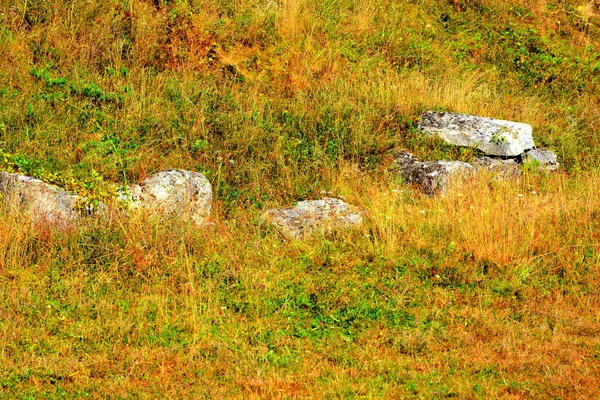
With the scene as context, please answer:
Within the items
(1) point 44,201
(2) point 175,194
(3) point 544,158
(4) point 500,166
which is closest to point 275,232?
(2) point 175,194

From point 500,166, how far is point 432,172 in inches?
57.9

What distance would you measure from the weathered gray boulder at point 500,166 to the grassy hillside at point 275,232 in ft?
1.03

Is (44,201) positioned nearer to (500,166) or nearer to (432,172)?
(432,172)

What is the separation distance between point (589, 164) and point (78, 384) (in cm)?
926

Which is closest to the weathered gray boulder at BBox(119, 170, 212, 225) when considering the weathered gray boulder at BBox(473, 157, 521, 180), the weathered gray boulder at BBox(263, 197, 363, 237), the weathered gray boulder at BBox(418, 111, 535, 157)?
the weathered gray boulder at BBox(263, 197, 363, 237)

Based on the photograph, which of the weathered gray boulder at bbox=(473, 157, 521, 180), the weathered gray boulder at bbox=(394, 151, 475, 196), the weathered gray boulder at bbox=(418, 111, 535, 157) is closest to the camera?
the weathered gray boulder at bbox=(394, 151, 475, 196)

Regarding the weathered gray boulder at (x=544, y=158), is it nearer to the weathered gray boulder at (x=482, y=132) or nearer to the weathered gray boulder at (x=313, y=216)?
the weathered gray boulder at (x=482, y=132)

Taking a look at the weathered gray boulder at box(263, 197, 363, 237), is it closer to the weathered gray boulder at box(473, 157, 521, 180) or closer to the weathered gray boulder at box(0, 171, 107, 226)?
the weathered gray boulder at box(0, 171, 107, 226)

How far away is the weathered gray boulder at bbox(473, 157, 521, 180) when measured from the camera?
10992 millimetres

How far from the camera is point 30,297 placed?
6.71 metres

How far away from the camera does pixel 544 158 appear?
1198cm

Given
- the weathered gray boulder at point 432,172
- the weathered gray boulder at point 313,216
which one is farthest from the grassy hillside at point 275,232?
the weathered gray boulder at point 432,172

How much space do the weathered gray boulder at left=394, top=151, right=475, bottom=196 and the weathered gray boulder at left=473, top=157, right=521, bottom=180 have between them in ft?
1.42

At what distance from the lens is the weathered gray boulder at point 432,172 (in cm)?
1026
